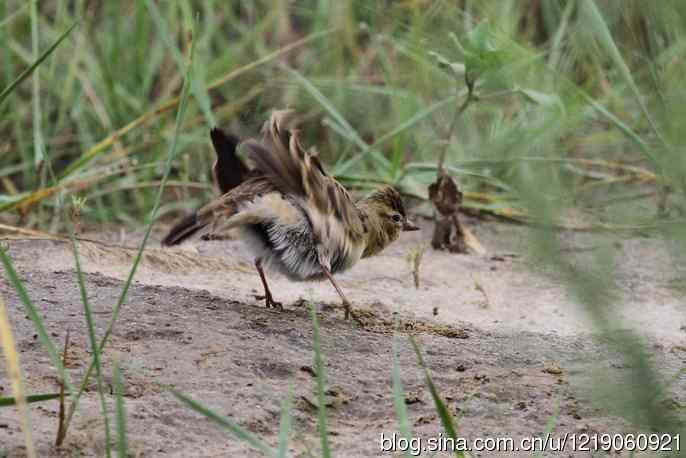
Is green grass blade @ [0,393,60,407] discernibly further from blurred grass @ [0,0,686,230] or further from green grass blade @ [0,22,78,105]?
blurred grass @ [0,0,686,230]

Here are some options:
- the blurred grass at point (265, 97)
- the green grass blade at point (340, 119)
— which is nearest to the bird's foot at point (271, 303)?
the blurred grass at point (265, 97)

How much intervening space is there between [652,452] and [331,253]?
1.56 m

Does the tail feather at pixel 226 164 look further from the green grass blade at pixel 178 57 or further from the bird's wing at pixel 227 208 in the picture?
the green grass blade at pixel 178 57

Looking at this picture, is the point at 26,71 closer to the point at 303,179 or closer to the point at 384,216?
the point at 303,179

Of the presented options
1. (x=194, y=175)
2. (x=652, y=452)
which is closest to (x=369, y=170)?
(x=194, y=175)

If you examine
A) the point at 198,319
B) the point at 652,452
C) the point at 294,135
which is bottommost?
the point at 652,452

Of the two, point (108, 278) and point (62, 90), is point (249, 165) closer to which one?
point (108, 278)

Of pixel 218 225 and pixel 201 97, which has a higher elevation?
pixel 201 97

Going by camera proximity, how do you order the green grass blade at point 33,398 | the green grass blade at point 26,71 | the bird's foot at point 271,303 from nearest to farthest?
the green grass blade at point 33,398
the green grass blade at point 26,71
the bird's foot at point 271,303

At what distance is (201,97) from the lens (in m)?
4.66

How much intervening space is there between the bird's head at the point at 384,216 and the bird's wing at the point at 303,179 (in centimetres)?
34

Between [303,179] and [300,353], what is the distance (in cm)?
57

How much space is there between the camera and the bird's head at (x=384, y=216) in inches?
150

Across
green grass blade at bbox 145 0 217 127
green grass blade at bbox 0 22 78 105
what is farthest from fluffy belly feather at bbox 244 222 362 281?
green grass blade at bbox 145 0 217 127
